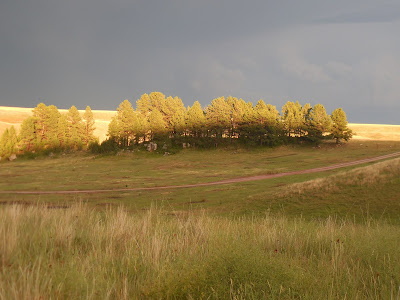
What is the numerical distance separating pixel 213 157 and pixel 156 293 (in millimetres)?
59112

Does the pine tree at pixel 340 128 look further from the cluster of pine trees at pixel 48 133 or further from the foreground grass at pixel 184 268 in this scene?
Result: the foreground grass at pixel 184 268

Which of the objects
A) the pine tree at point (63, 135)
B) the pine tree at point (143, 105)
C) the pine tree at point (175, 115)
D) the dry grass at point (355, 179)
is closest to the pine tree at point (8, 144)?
the pine tree at point (63, 135)

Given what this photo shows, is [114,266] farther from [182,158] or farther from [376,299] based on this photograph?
[182,158]

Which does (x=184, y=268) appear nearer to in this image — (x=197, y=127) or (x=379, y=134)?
(x=197, y=127)

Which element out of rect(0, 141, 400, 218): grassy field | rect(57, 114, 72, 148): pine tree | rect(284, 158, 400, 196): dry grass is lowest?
rect(0, 141, 400, 218): grassy field

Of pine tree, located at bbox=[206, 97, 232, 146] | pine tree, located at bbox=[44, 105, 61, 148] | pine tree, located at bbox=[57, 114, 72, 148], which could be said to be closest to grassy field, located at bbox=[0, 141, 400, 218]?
pine tree, located at bbox=[206, 97, 232, 146]

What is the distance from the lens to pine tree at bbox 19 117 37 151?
237ft

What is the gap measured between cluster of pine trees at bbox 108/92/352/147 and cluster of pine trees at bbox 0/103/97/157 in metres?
11.4

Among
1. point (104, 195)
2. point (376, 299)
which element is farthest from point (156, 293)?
point (104, 195)

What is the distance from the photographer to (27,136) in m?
72.2

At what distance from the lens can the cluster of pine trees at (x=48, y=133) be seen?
72.2 metres

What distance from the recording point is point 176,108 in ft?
247

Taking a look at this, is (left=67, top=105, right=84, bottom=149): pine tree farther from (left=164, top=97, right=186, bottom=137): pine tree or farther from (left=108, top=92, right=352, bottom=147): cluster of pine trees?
(left=164, top=97, right=186, bottom=137): pine tree

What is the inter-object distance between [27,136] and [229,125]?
158 ft
